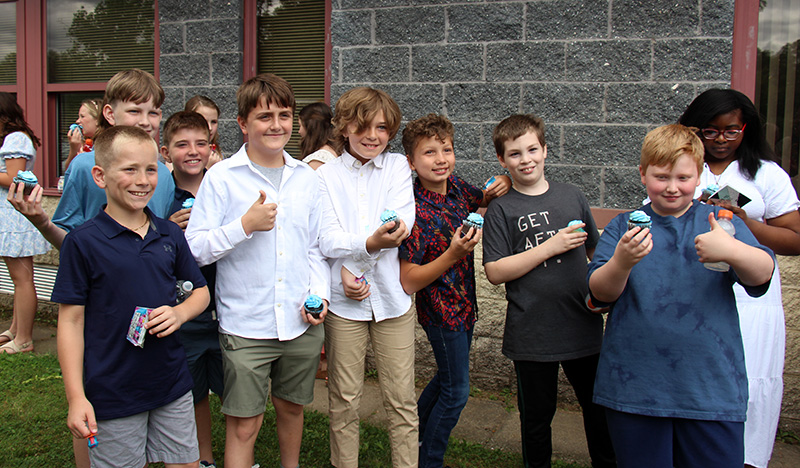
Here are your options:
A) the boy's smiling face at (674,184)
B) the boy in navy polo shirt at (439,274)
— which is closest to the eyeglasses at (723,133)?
the boy's smiling face at (674,184)

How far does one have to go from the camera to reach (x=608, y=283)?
221 cm

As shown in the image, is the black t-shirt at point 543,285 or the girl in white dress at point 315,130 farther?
the girl in white dress at point 315,130

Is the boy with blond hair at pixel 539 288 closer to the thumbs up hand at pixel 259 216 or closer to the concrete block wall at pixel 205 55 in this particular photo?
the thumbs up hand at pixel 259 216

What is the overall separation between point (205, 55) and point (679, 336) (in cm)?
448

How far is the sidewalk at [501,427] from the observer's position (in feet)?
Answer: 11.7

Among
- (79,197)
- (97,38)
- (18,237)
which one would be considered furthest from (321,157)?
(97,38)

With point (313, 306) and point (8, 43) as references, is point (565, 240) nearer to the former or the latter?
point (313, 306)

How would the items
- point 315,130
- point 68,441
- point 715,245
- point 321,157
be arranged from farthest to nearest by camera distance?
point 315,130
point 321,157
point 68,441
point 715,245

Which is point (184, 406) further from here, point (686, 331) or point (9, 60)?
point (9, 60)

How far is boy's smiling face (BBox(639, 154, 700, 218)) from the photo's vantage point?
218 centimetres

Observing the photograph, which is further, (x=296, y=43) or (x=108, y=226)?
(x=296, y=43)

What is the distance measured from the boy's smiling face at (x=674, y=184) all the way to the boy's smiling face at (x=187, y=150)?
2.14m

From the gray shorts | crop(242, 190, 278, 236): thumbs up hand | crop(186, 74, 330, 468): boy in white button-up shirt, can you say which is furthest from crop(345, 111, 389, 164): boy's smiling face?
the gray shorts

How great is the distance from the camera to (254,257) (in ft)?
8.73
